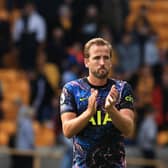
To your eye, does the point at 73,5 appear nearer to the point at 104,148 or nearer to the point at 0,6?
the point at 0,6

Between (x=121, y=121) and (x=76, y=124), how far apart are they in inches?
15.9

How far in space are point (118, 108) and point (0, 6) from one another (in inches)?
608

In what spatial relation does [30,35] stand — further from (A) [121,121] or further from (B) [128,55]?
(A) [121,121]

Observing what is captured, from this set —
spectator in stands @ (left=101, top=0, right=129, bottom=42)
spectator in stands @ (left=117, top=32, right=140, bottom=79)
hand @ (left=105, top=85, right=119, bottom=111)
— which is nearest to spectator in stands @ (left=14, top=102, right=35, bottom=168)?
spectator in stands @ (left=117, top=32, right=140, bottom=79)

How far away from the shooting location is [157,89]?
20.7m

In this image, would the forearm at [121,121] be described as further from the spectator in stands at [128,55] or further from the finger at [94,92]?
the spectator in stands at [128,55]

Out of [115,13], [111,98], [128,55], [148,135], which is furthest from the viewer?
[115,13]

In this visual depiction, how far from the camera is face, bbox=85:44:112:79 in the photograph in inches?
368

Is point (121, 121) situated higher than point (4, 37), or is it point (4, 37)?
point (4, 37)

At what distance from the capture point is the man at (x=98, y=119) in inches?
368

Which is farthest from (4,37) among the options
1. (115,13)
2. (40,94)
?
(115,13)

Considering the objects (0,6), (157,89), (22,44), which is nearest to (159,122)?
(157,89)

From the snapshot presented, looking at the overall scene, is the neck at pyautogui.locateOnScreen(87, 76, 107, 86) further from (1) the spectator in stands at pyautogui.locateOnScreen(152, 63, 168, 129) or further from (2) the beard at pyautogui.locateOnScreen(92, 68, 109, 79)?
(1) the spectator in stands at pyautogui.locateOnScreen(152, 63, 168, 129)

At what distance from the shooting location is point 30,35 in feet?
72.1
